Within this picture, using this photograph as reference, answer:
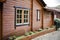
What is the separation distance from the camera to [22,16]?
48.2 feet

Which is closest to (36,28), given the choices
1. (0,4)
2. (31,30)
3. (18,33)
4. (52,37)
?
(31,30)

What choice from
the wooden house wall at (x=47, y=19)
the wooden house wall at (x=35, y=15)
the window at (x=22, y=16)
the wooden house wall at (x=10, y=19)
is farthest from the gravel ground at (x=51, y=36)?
the wooden house wall at (x=47, y=19)

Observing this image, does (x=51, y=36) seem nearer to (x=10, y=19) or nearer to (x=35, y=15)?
(x=35, y=15)

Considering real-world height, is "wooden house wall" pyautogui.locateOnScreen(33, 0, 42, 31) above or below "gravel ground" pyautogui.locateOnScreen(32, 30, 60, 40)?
above

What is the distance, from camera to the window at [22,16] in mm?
14295

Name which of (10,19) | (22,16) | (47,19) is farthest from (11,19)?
(47,19)

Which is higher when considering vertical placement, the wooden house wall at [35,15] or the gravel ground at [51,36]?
the wooden house wall at [35,15]

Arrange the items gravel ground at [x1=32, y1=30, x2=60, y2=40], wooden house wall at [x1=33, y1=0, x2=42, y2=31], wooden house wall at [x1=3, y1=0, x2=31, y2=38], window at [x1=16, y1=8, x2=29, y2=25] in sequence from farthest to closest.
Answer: wooden house wall at [x1=33, y1=0, x2=42, y2=31]
window at [x1=16, y1=8, x2=29, y2=25]
gravel ground at [x1=32, y1=30, x2=60, y2=40]
wooden house wall at [x1=3, y1=0, x2=31, y2=38]

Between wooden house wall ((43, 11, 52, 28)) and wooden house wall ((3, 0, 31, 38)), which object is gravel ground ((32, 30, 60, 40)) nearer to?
wooden house wall ((3, 0, 31, 38))

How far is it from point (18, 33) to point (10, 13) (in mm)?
2010

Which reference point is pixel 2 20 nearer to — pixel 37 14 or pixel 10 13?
pixel 10 13

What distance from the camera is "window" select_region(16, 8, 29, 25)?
46.9ft

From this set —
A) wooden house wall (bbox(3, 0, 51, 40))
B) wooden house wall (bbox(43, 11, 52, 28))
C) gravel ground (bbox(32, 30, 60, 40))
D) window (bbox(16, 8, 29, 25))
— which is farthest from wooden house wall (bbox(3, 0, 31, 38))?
wooden house wall (bbox(43, 11, 52, 28))

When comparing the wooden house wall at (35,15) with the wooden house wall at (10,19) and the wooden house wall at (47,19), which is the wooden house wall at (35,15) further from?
the wooden house wall at (10,19)
